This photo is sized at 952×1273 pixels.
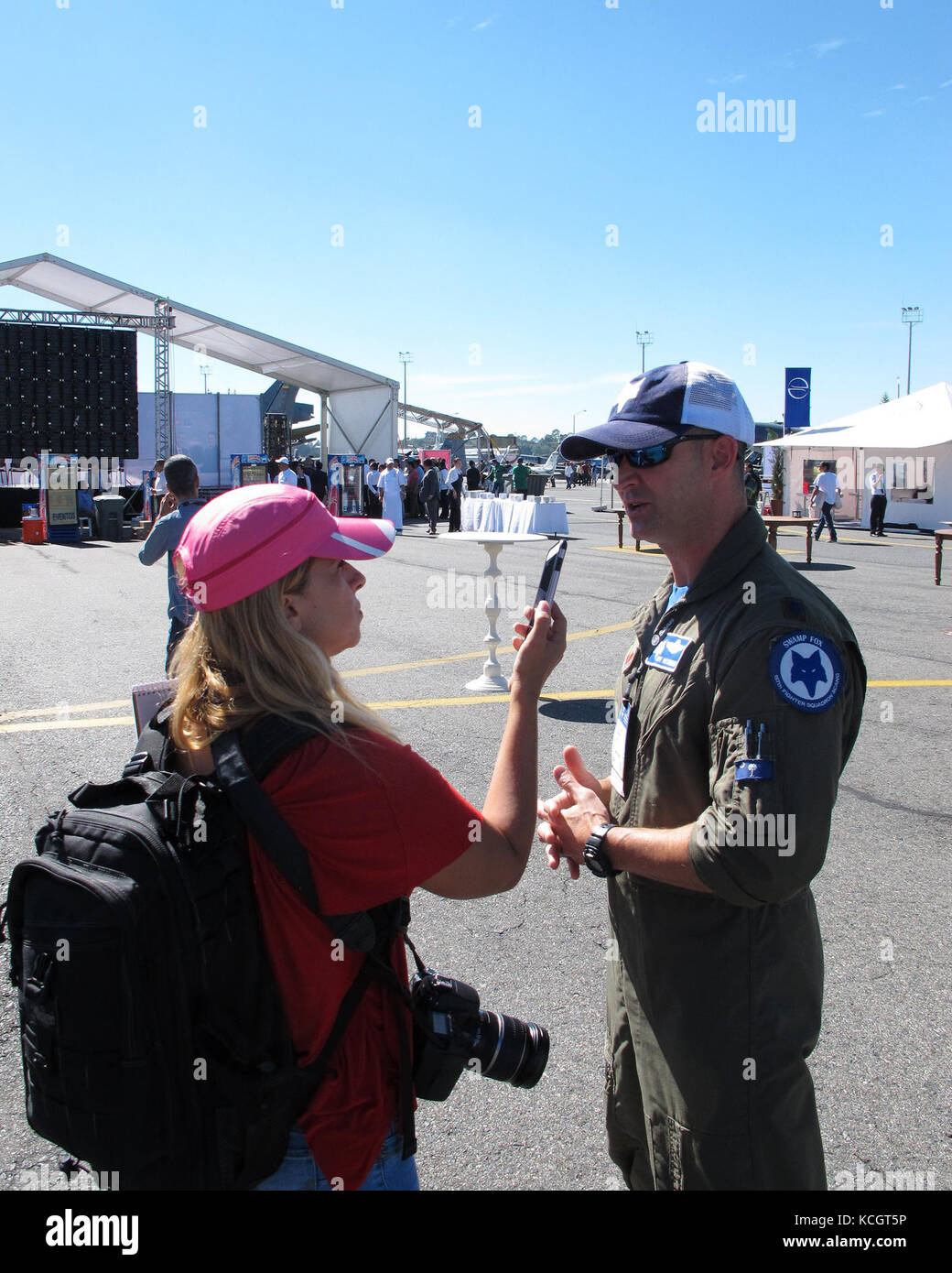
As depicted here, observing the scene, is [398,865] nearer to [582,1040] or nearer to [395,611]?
[582,1040]

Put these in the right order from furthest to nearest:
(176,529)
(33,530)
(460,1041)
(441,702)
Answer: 1. (33,530)
2. (441,702)
3. (176,529)
4. (460,1041)

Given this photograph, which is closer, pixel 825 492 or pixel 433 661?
pixel 433 661

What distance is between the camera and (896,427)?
25781 millimetres

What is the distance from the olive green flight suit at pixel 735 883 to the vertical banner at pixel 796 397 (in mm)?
30653

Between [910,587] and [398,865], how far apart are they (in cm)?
1495

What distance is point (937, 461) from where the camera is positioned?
26.0 m

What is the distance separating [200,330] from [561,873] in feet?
101

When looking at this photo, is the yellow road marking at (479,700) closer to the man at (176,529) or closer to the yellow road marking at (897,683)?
the man at (176,529)

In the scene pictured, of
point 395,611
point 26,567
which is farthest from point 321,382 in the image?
point 395,611

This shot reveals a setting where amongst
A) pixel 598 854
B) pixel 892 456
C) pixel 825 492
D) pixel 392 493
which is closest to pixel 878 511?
pixel 892 456

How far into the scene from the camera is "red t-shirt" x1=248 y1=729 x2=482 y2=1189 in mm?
1487

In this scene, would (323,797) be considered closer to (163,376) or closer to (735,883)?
(735,883)

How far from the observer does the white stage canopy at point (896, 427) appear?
971 inches

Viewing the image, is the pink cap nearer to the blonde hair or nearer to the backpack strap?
the blonde hair
